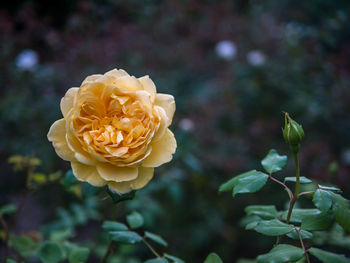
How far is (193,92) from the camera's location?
2527 millimetres

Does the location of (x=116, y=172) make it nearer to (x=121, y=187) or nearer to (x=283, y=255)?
(x=121, y=187)

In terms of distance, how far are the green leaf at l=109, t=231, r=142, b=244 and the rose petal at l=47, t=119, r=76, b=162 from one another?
0.20m

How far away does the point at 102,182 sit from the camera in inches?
23.8

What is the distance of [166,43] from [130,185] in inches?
93.1

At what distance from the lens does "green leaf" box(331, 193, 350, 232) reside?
0.54 meters

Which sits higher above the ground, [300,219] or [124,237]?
[300,219]

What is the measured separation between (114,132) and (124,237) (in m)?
0.24

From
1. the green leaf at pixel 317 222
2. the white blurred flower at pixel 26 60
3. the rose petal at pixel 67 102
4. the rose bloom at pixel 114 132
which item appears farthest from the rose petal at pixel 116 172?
the white blurred flower at pixel 26 60

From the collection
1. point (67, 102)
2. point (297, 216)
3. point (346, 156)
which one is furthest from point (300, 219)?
point (346, 156)

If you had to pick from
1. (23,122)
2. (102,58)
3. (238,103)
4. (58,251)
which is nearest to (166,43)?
(102,58)

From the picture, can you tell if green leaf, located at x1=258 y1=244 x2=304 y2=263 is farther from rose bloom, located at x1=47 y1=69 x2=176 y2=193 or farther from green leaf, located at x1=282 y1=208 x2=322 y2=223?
rose bloom, located at x1=47 y1=69 x2=176 y2=193

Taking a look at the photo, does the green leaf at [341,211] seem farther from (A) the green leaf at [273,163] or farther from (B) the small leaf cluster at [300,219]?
(A) the green leaf at [273,163]

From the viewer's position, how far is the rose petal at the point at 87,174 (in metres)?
0.60

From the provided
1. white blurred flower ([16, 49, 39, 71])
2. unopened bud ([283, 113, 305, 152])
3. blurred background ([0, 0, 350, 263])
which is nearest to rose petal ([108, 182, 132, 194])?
unopened bud ([283, 113, 305, 152])
